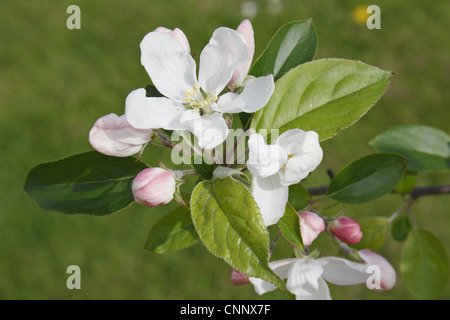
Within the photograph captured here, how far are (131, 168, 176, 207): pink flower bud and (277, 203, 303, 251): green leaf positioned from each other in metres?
0.23

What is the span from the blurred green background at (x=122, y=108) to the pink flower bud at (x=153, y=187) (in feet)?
6.03

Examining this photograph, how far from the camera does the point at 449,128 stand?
304 cm

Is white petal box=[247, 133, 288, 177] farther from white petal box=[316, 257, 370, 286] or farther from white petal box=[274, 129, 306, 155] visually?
white petal box=[316, 257, 370, 286]

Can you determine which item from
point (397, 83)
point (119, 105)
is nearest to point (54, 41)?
point (119, 105)

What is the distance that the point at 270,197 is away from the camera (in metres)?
0.91

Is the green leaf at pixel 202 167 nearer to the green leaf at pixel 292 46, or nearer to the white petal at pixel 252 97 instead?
the white petal at pixel 252 97

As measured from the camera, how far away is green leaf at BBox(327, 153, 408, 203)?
118 cm

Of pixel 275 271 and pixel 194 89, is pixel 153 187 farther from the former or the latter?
pixel 275 271

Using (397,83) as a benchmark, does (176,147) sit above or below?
below

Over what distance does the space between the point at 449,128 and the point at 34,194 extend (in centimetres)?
269

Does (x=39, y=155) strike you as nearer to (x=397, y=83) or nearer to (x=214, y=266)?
(x=214, y=266)

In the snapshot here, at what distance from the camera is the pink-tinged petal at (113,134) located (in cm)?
93

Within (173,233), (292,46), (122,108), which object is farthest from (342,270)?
(122,108)

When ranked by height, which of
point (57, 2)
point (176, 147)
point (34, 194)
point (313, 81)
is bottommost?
point (34, 194)
